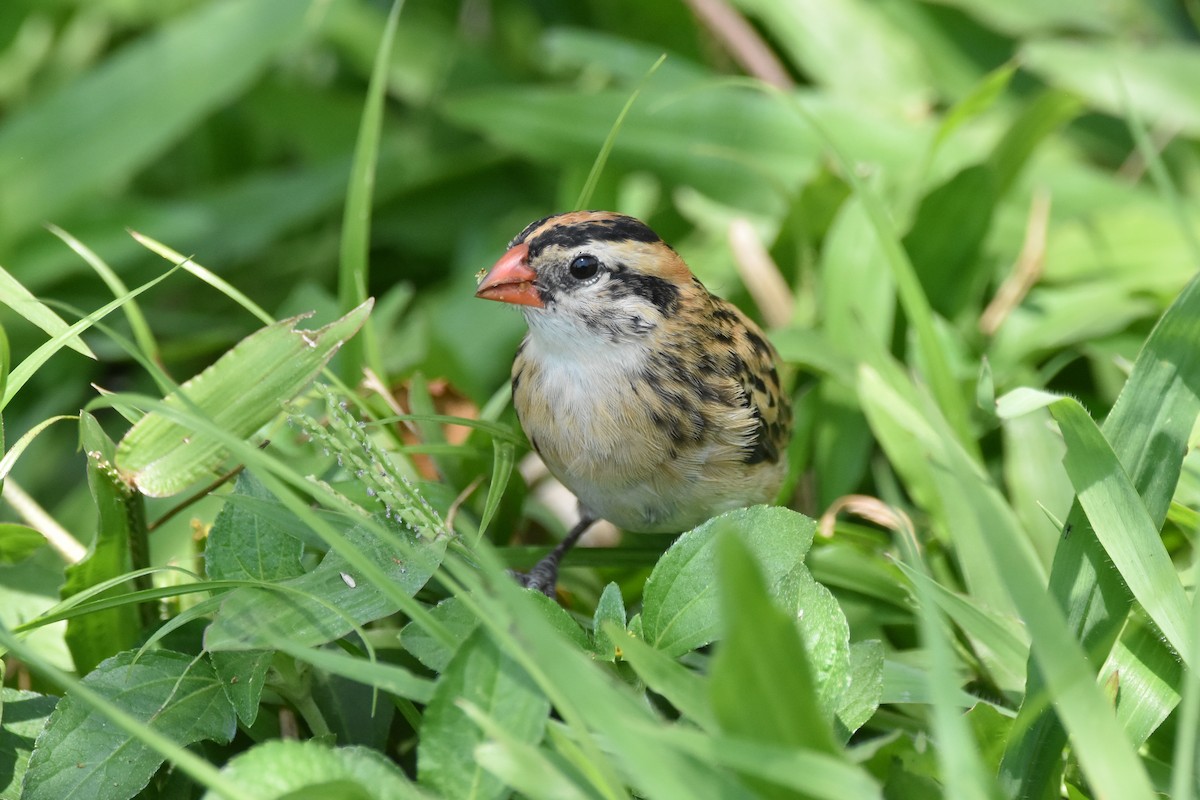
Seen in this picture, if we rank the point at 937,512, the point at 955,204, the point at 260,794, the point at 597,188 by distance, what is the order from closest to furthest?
the point at 260,794
the point at 937,512
the point at 955,204
the point at 597,188

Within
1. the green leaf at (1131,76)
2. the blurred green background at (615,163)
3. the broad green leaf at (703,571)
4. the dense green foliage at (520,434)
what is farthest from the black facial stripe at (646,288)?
the green leaf at (1131,76)

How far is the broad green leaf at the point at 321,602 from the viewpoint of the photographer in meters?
1.89

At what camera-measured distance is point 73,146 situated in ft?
12.9

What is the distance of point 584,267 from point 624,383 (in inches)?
10.2

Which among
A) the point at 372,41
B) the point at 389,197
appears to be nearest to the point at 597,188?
the point at 389,197

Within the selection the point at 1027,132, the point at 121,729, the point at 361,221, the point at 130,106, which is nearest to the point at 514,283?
the point at 361,221

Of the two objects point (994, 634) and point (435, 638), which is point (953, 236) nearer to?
point (994, 634)

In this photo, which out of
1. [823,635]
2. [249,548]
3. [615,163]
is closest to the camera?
[823,635]

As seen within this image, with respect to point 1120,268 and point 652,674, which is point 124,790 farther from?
point 1120,268

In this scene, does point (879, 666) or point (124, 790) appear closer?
point (124, 790)

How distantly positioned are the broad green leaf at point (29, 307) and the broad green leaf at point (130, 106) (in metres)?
1.70

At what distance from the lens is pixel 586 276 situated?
258 cm

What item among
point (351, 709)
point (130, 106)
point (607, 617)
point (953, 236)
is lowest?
point (351, 709)

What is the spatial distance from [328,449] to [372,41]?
3.06 metres
